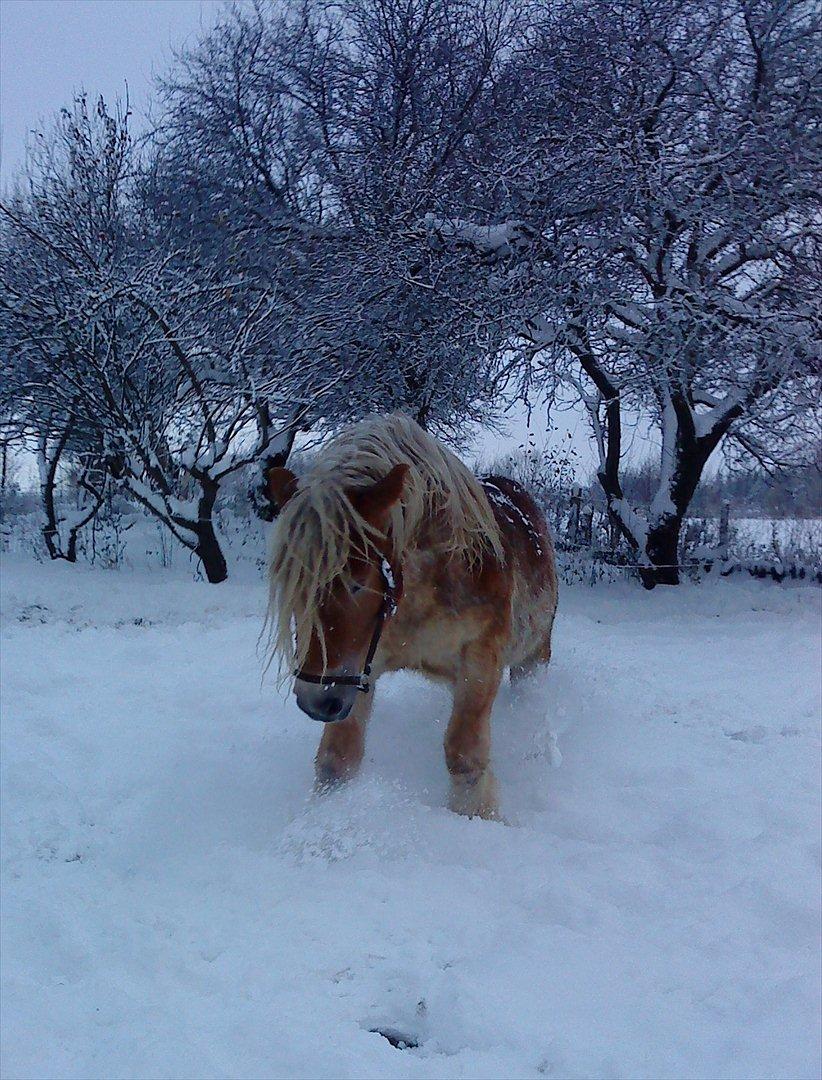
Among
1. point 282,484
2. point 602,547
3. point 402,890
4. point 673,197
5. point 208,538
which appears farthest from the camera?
point 602,547

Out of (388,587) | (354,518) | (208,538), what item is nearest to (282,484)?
(354,518)

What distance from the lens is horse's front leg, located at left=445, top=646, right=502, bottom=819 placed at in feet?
11.4

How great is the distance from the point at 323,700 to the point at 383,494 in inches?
32.2

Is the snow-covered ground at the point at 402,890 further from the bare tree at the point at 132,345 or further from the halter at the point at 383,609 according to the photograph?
the bare tree at the point at 132,345

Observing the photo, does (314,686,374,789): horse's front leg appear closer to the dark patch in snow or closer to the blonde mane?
the blonde mane

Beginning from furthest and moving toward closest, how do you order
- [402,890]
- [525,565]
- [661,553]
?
[661,553] < [525,565] < [402,890]

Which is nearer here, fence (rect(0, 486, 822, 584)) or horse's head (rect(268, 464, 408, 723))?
horse's head (rect(268, 464, 408, 723))

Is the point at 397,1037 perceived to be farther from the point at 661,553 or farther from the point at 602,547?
the point at 602,547

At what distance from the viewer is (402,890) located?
9.04 ft

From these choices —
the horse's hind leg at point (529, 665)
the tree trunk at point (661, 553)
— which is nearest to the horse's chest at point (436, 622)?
the horse's hind leg at point (529, 665)

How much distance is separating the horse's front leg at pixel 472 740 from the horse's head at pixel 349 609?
0.71m

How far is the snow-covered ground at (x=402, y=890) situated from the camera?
2.02 metres

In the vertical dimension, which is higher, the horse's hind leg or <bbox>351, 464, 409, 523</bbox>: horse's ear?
<bbox>351, 464, 409, 523</bbox>: horse's ear

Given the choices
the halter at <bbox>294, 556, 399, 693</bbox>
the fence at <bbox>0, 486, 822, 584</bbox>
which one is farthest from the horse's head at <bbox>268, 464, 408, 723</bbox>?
the fence at <bbox>0, 486, 822, 584</bbox>
